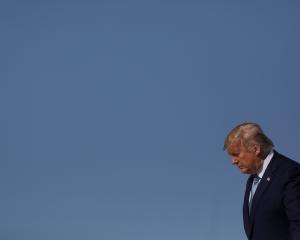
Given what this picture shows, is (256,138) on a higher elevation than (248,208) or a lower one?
higher

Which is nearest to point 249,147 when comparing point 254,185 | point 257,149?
point 257,149

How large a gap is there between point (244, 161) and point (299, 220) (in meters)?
0.21

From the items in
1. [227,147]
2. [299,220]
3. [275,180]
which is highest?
[227,147]

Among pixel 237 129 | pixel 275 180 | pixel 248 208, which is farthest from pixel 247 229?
pixel 237 129

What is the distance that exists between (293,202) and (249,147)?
0.18 metres

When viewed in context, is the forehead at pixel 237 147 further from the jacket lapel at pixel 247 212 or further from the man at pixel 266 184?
the jacket lapel at pixel 247 212

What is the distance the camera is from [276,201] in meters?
1.49

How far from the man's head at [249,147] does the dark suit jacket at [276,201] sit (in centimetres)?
3

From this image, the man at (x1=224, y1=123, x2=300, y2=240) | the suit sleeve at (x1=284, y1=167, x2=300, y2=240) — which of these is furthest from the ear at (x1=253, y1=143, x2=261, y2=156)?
the suit sleeve at (x1=284, y1=167, x2=300, y2=240)

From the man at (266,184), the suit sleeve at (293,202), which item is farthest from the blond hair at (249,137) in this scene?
the suit sleeve at (293,202)

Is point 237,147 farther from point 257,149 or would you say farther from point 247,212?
point 247,212

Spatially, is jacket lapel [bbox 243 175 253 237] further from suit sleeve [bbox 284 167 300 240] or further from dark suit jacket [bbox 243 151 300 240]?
suit sleeve [bbox 284 167 300 240]

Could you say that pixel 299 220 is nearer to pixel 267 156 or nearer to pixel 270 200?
pixel 270 200

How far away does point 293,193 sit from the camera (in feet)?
4.80
